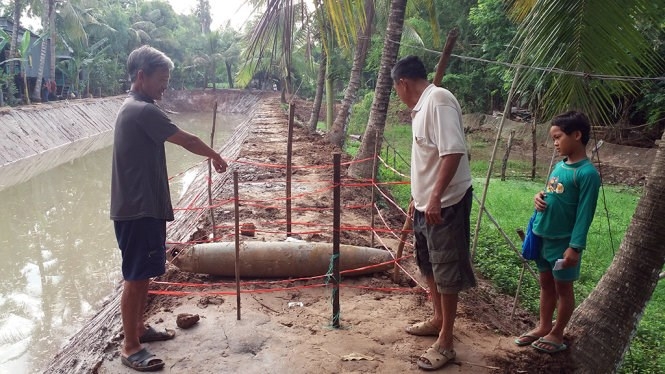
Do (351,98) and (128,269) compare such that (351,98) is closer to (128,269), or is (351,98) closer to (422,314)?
(422,314)

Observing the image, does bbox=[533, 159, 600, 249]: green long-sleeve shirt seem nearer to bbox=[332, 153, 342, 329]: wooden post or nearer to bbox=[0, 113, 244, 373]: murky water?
bbox=[332, 153, 342, 329]: wooden post

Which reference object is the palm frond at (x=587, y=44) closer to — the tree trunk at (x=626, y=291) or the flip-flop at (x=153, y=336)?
the tree trunk at (x=626, y=291)

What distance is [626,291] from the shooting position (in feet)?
9.41

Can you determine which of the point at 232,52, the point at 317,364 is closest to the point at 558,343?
the point at 317,364

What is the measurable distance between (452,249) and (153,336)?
219cm

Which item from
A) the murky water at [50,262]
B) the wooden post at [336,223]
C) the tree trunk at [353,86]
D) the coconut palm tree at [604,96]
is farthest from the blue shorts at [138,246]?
the tree trunk at [353,86]

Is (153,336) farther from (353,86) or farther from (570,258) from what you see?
(353,86)

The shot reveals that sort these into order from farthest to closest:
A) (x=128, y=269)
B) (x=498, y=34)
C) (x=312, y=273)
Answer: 1. (x=498, y=34)
2. (x=312, y=273)
3. (x=128, y=269)

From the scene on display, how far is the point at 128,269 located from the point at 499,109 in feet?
69.3

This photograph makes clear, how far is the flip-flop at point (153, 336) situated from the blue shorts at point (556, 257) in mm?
2610

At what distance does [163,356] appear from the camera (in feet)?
10.7

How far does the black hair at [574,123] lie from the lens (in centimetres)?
277

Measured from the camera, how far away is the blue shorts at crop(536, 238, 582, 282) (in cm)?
279

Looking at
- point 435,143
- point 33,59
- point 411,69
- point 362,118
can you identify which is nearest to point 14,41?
point 33,59
